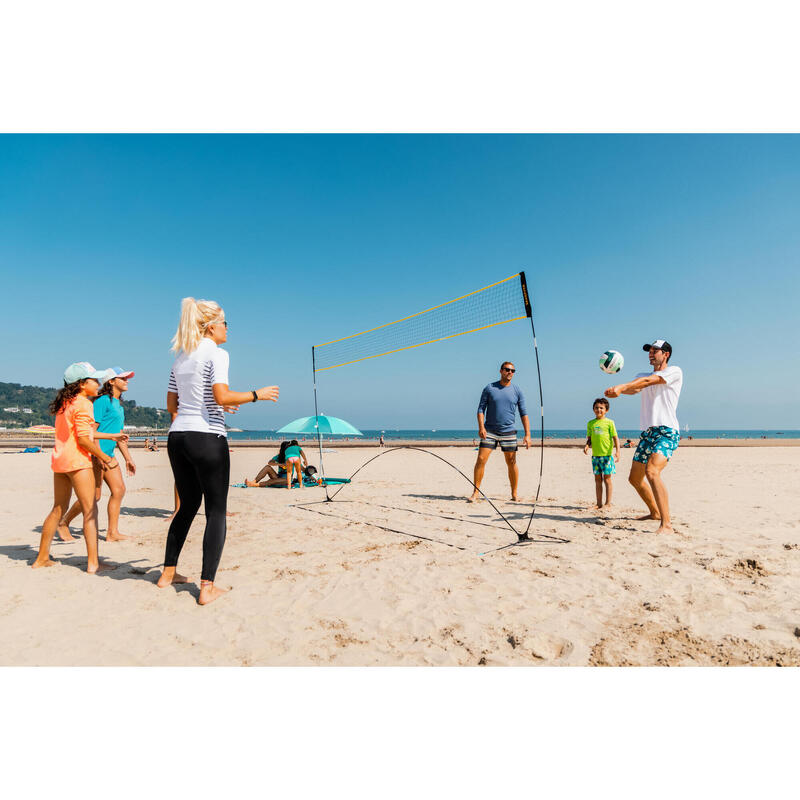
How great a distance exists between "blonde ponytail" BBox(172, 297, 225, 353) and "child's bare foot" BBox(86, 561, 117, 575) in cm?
181

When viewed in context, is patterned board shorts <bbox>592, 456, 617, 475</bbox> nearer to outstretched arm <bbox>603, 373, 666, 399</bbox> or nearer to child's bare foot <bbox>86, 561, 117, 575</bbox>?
outstretched arm <bbox>603, 373, 666, 399</bbox>

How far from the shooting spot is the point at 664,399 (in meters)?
4.62

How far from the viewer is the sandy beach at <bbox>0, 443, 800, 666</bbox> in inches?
92.0

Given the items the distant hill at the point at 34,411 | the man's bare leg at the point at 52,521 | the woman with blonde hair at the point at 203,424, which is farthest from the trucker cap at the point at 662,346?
the distant hill at the point at 34,411

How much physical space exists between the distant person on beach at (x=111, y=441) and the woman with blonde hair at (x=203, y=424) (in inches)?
72.0

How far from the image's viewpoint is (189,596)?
3062mm

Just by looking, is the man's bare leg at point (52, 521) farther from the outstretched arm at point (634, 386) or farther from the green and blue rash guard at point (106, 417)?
the outstretched arm at point (634, 386)

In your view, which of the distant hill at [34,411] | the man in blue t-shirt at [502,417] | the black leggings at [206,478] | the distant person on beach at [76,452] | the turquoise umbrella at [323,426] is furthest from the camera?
the distant hill at [34,411]

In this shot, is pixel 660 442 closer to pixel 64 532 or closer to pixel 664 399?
pixel 664 399

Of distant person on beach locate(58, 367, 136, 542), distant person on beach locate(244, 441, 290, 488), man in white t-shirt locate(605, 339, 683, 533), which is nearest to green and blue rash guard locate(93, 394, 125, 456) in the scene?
distant person on beach locate(58, 367, 136, 542)

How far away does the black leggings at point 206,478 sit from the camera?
2881 millimetres

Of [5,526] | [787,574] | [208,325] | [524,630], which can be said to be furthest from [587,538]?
[5,526]

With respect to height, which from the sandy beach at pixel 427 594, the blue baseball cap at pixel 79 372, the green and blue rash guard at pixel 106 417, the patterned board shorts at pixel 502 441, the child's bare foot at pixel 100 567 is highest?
the blue baseball cap at pixel 79 372

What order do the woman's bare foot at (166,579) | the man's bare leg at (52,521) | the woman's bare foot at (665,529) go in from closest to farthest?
the woman's bare foot at (166,579), the man's bare leg at (52,521), the woman's bare foot at (665,529)
